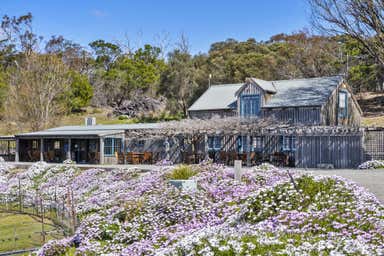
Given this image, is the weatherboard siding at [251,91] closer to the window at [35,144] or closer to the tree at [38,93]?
the window at [35,144]

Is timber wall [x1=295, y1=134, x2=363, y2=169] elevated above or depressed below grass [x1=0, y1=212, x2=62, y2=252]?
above

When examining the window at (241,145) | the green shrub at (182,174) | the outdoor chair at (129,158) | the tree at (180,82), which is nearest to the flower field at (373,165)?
the window at (241,145)

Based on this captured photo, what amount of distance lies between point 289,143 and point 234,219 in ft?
69.4

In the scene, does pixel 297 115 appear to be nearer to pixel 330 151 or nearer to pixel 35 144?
pixel 330 151

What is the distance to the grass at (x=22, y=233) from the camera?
11.7 m

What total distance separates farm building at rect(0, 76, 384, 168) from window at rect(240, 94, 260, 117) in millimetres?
67

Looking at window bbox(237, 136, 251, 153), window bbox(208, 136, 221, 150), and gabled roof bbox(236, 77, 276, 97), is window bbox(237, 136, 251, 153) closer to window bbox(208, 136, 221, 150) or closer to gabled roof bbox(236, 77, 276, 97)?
window bbox(208, 136, 221, 150)

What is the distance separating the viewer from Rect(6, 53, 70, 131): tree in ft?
149

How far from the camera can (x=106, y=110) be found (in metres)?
62.4

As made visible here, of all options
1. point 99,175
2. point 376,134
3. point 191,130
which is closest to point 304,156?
point 376,134

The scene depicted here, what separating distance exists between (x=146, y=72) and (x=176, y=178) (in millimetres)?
→ 51198

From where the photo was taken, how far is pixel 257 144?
3038cm

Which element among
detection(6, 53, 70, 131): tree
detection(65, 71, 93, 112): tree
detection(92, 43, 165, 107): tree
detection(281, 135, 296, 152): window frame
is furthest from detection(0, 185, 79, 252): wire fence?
detection(92, 43, 165, 107): tree

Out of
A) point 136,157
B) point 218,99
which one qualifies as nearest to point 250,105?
point 218,99
